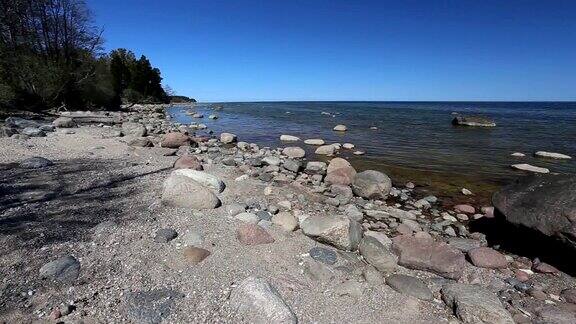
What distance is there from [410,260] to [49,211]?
6.27m

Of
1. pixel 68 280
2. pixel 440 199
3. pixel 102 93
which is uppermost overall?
pixel 102 93

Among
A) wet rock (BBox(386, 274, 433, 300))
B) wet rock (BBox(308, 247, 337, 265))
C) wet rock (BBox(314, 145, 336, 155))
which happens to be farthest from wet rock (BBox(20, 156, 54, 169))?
wet rock (BBox(314, 145, 336, 155))

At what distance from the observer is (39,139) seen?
1226cm

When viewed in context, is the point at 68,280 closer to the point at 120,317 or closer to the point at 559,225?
the point at 120,317

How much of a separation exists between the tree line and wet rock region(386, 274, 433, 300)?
22.0 meters

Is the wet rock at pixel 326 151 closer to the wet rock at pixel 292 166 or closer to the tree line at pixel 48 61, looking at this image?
the wet rock at pixel 292 166

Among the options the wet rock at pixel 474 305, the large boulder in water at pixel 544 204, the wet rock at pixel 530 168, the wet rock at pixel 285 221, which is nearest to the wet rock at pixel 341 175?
the wet rock at pixel 285 221

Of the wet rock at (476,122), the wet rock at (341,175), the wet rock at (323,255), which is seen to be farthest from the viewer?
the wet rock at (476,122)

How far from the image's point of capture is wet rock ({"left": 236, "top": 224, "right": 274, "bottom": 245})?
5.29 metres

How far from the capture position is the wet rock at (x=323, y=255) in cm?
494

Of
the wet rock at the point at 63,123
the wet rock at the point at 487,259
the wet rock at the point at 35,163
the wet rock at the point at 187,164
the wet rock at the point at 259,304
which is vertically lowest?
the wet rock at the point at 487,259

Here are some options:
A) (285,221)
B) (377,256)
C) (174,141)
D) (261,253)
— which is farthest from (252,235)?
(174,141)

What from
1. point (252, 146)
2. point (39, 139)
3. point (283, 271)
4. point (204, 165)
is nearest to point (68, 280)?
point (283, 271)

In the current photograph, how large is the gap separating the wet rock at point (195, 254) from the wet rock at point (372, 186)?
18.0ft
